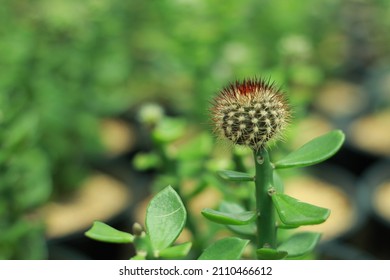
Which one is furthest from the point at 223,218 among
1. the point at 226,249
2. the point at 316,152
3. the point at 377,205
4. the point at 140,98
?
the point at 140,98

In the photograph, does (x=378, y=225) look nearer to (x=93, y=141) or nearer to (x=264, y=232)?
(x=93, y=141)

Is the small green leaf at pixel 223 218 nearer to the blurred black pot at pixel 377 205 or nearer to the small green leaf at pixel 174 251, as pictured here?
the small green leaf at pixel 174 251

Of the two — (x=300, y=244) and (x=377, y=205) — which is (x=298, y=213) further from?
(x=377, y=205)

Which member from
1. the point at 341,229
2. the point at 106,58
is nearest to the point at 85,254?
the point at 106,58

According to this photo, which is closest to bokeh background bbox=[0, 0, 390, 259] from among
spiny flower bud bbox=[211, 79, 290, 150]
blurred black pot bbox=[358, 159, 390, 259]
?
blurred black pot bbox=[358, 159, 390, 259]

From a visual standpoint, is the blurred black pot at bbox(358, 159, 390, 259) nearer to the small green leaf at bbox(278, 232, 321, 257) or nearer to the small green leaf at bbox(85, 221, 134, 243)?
the small green leaf at bbox(278, 232, 321, 257)

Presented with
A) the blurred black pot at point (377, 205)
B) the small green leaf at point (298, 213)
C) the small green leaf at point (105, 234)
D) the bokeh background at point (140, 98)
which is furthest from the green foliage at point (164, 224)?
the blurred black pot at point (377, 205)
